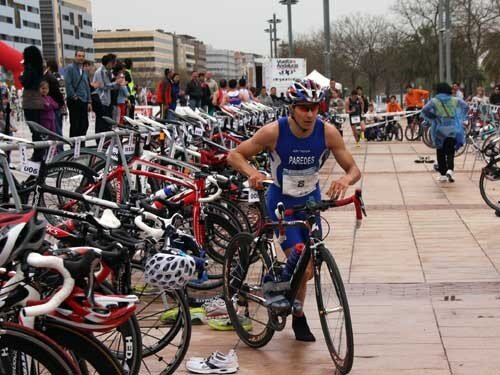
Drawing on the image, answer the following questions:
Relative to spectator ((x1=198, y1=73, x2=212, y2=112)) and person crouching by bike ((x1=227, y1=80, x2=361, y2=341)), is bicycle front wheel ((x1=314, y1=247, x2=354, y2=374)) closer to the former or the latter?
person crouching by bike ((x1=227, y1=80, x2=361, y2=341))

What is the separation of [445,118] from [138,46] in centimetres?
13936

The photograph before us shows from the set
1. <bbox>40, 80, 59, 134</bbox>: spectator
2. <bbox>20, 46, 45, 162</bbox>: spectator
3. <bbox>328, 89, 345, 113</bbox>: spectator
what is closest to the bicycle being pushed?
<bbox>20, 46, 45, 162</bbox>: spectator

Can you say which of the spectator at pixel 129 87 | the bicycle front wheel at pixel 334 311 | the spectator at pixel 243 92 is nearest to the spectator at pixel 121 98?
the spectator at pixel 129 87

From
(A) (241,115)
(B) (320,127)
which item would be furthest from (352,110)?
(B) (320,127)

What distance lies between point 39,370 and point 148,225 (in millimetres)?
1797

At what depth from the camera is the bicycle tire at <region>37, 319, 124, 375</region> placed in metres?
3.00

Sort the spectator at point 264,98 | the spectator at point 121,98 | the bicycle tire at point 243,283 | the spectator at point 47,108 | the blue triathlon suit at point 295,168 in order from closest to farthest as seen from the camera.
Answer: the blue triathlon suit at point 295,168, the bicycle tire at point 243,283, the spectator at point 47,108, the spectator at point 121,98, the spectator at point 264,98

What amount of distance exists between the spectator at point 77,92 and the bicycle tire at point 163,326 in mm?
8805

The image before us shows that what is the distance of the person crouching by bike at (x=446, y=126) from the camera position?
13258 mm

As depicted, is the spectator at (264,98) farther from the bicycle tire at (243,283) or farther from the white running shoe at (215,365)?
the white running shoe at (215,365)

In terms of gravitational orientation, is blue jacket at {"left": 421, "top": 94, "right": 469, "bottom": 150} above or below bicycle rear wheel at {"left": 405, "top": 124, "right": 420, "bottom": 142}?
above

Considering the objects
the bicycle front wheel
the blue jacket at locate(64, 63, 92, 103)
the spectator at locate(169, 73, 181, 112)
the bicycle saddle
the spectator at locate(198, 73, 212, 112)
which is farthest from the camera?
the spectator at locate(198, 73, 212, 112)

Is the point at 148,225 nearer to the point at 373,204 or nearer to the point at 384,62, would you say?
the point at 373,204

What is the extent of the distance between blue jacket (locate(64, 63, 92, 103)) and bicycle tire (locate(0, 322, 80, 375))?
10.7m
